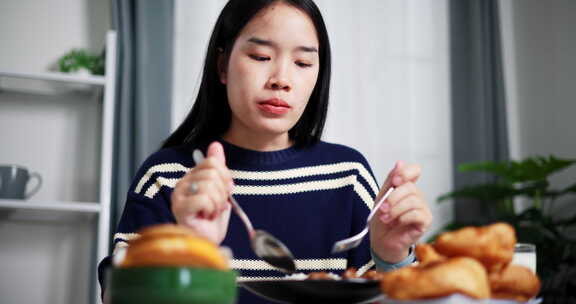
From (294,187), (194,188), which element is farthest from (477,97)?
(194,188)

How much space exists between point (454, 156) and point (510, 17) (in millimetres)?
1007

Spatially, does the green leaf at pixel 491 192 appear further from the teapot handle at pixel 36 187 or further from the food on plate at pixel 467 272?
the food on plate at pixel 467 272

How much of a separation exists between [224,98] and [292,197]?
0.87 feet

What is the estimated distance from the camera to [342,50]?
3.32m

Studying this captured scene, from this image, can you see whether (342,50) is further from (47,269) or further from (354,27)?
(47,269)

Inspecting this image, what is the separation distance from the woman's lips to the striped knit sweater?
220mm

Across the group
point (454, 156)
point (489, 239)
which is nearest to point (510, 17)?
point (454, 156)

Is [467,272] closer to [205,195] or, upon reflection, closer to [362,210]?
[205,195]

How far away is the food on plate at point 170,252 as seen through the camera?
0.41 meters

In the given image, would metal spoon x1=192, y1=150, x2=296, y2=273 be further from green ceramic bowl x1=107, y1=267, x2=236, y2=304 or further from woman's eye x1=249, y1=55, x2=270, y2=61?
woman's eye x1=249, y1=55, x2=270, y2=61

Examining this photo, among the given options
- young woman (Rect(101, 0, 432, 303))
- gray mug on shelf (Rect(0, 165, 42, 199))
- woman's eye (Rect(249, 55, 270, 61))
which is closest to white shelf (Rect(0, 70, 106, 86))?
gray mug on shelf (Rect(0, 165, 42, 199))

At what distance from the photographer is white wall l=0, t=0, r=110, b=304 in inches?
109

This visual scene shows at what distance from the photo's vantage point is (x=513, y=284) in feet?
1.81

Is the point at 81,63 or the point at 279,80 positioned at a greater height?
the point at 81,63
